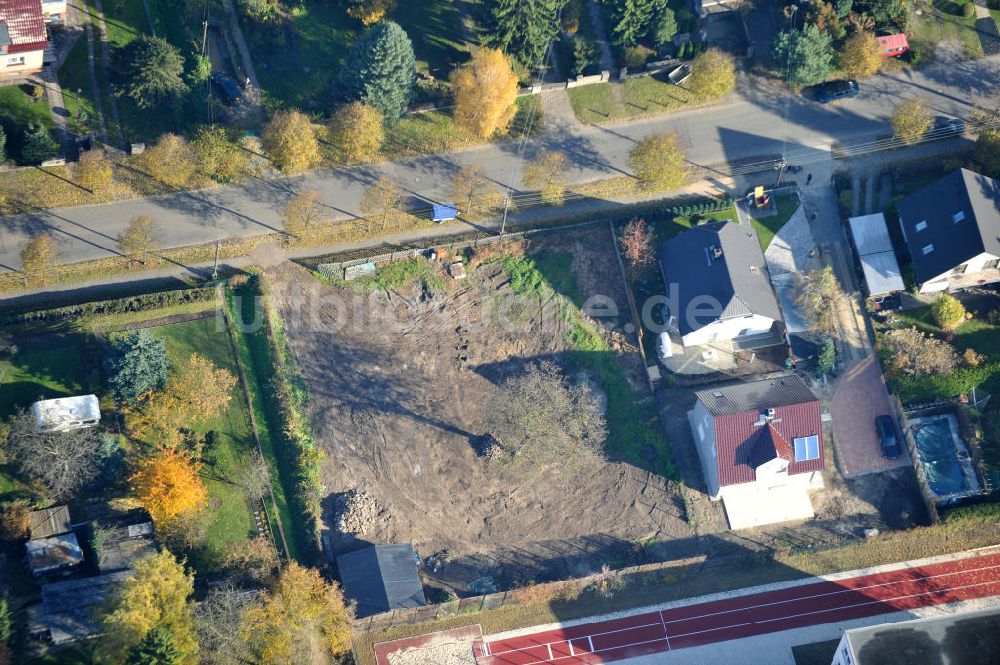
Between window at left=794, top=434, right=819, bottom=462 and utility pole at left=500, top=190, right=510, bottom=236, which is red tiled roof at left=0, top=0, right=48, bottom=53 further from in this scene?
window at left=794, top=434, right=819, bottom=462

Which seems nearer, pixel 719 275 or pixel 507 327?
pixel 719 275

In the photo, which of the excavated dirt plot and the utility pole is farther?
the utility pole

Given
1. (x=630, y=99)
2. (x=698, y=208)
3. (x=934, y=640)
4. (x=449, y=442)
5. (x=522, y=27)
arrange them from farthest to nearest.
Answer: (x=630, y=99) < (x=698, y=208) < (x=522, y=27) < (x=449, y=442) < (x=934, y=640)

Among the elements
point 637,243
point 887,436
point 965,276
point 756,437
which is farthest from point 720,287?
point 965,276

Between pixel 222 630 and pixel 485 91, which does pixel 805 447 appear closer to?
pixel 485 91

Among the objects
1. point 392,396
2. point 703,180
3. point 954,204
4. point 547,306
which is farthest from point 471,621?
point 954,204

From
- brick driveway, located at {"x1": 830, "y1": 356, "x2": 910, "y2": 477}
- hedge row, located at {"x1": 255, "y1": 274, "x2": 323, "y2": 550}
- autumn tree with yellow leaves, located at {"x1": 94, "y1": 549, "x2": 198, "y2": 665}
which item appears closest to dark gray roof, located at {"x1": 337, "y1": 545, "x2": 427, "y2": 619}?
hedge row, located at {"x1": 255, "y1": 274, "x2": 323, "y2": 550}

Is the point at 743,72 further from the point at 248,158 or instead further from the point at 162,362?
Answer: the point at 162,362
